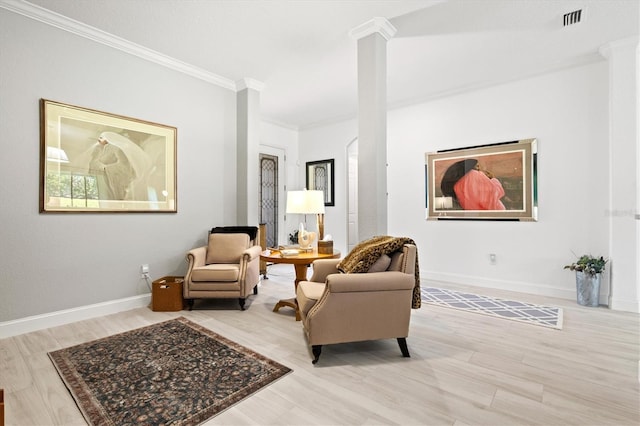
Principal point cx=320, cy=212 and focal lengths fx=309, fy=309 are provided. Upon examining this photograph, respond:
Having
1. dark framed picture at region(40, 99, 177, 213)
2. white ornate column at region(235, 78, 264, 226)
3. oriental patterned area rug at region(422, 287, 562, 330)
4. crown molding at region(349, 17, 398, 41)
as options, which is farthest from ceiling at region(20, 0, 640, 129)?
oriental patterned area rug at region(422, 287, 562, 330)

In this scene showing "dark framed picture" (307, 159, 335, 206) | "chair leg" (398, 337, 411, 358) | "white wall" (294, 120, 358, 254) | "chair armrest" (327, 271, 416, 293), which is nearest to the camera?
"chair armrest" (327, 271, 416, 293)

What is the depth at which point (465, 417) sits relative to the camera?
63.0 inches

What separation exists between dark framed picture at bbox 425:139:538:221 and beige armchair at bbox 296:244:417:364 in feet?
8.81

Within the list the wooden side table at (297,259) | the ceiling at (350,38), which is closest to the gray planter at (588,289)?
the ceiling at (350,38)

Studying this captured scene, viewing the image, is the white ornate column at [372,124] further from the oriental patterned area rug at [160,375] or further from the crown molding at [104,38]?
the crown molding at [104,38]

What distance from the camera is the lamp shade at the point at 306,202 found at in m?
3.12

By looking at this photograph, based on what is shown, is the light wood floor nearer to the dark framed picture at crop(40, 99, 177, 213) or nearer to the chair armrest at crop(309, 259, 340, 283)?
the chair armrest at crop(309, 259, 340, 283)

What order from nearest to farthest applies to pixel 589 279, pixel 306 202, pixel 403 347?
1. pixel 403 347
2. pixel 306 202
3. pixel 589 279

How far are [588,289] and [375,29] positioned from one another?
143 inches

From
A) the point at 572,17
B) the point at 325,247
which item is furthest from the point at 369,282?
the point at 572,17

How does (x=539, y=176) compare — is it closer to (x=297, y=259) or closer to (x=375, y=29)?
(x=375, y=29)

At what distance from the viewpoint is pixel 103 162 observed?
3.24 meters

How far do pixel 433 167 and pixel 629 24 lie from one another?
8.05ft

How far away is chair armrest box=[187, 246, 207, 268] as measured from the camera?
134 inches
